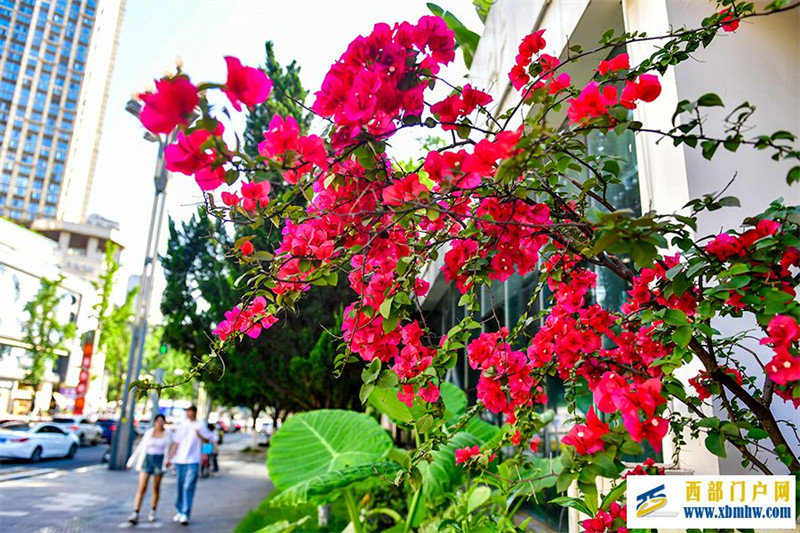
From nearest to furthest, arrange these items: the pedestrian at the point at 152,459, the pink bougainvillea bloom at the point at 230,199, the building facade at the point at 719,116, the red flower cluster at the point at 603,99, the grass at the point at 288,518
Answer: the red flower cluster at the point at 603,99, the pink bougainvillea bloom at the point at 230,199, the building facade at the point at 719,116, the grass at the point at 288,518, the pedestrian at the point at 152,459

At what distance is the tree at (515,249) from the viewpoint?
1.07 meters

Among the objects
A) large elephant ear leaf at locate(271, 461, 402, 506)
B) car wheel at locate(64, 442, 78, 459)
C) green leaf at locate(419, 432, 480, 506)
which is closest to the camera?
large elephant ear leaf at locate(271, 461, 402, 506)

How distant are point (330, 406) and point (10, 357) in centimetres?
2948

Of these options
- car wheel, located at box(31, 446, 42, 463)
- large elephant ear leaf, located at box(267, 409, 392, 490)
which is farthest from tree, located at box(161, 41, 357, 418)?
car wheel, located at box(31, 446, 42, 463)

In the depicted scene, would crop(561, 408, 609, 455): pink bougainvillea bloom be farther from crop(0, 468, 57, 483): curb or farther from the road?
the road

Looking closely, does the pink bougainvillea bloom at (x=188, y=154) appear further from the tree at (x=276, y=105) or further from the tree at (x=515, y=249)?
the tree at (x=276, y=105)

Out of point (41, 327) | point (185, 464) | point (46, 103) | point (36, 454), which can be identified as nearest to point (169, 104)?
point (185, 464)

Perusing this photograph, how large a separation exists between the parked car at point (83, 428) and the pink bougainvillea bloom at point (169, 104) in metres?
23.4

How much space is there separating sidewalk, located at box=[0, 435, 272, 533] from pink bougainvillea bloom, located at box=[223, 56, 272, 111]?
6755 mm

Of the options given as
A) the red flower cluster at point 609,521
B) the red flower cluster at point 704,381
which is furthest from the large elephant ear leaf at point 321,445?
the red flower cluster at point 704,381

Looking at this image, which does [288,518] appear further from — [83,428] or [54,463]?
[83,428]

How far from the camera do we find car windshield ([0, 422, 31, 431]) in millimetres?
15854

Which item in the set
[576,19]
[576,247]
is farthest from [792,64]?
[576,247]

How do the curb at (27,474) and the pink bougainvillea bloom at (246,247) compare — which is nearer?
the pink bougainvillea bloom at (246,247)
